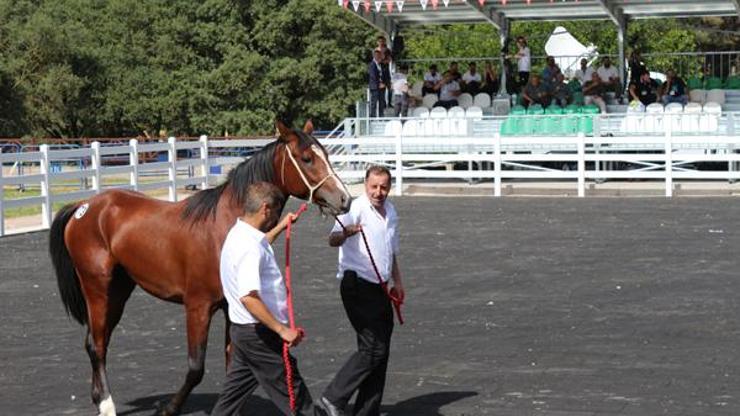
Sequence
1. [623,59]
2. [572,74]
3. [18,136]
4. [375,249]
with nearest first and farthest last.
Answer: [375,249]
[623,59]
[572,74]
[18,136]

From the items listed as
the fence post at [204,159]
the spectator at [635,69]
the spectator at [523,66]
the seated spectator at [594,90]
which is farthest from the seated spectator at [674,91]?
the fence post at [204,159]

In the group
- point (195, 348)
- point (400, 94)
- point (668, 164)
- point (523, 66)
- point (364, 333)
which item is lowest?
point (668, 164)

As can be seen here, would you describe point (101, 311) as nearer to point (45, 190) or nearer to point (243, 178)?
point (243, 178)

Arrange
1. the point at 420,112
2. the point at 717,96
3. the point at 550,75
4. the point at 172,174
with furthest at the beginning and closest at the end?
the point at 420,112 < the point at 550,75 < the point at 717,96 < the point at 172,174

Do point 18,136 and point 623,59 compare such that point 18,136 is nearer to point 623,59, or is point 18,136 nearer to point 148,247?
Result: point 623,59

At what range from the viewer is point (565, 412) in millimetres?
8484

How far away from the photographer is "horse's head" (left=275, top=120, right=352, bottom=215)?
8.41 meters

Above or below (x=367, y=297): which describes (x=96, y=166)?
below

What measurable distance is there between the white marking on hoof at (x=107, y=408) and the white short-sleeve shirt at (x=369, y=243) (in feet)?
5.63

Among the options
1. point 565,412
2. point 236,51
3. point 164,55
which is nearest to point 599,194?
point 565,412

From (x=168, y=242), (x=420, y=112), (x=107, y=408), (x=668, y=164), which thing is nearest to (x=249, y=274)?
(x=168, y=242)

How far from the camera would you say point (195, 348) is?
8078 millimetres

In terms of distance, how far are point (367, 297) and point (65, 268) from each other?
244cm

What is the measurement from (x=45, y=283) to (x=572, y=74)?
2548cm
